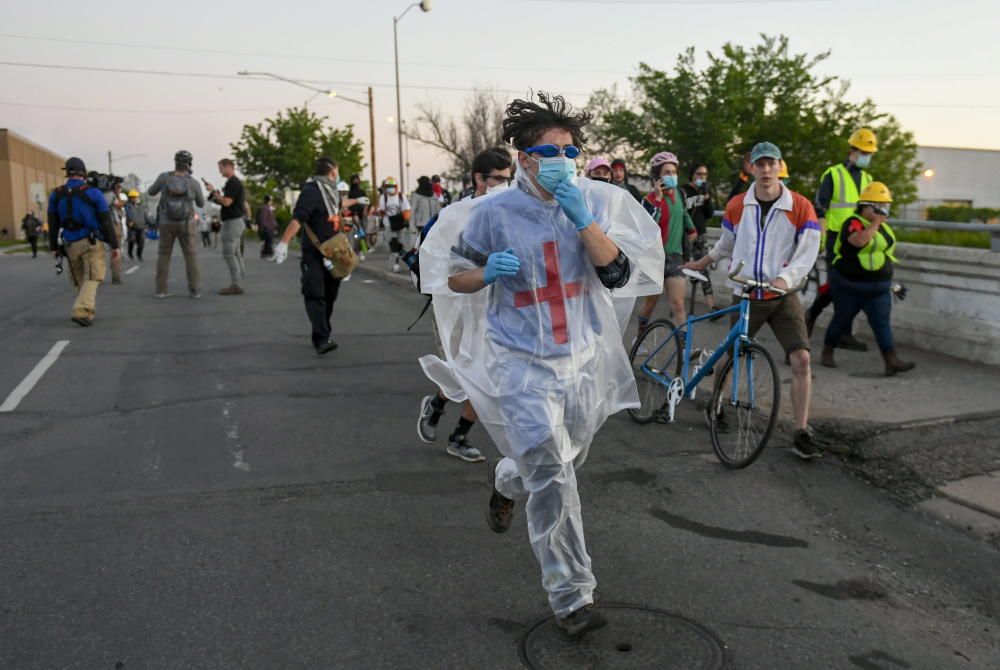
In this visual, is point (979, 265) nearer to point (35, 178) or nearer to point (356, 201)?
point (356, 201)

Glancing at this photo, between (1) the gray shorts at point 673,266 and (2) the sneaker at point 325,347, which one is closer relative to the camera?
(1) the gray shorts at point 673,266

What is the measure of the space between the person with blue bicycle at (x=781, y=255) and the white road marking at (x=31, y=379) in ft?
18.2

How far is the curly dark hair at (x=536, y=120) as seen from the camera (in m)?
3.65

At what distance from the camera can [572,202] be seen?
349 centimetres

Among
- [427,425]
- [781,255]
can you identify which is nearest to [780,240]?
[781,255]

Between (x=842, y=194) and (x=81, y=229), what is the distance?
873 centimetres

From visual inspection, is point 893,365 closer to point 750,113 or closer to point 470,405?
point 470,405

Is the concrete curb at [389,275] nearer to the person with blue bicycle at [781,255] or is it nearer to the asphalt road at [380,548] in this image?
the asphalt road at [380,548]

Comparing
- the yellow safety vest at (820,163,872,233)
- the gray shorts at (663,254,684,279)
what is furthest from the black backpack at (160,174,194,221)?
the yellow safety vest at (820,163,872,233)

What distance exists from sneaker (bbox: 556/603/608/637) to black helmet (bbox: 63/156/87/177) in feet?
32.2

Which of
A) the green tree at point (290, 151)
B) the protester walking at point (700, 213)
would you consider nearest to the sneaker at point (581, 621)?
the protester walking at point (700, 213)

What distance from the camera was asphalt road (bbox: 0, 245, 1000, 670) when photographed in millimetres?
3549

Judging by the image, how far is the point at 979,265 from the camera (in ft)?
27.3

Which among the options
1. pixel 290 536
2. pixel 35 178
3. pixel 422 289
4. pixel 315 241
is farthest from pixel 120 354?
pixel 35 178
